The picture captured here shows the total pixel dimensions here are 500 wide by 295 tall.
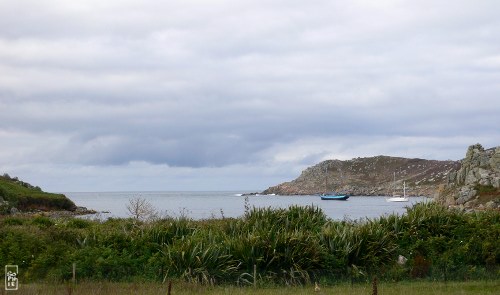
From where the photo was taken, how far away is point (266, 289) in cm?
1867

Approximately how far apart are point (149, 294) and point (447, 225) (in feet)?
40.8

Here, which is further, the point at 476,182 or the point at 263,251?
the point at 476,182

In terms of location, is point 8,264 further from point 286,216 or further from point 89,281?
point 286,216

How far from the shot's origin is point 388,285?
64.0ft

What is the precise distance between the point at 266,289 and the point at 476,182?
2617 inches

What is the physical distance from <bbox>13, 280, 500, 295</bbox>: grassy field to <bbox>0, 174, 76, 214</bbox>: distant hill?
45592 mm

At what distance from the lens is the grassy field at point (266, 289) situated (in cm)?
1691

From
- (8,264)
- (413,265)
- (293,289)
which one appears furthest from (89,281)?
(413,265)
